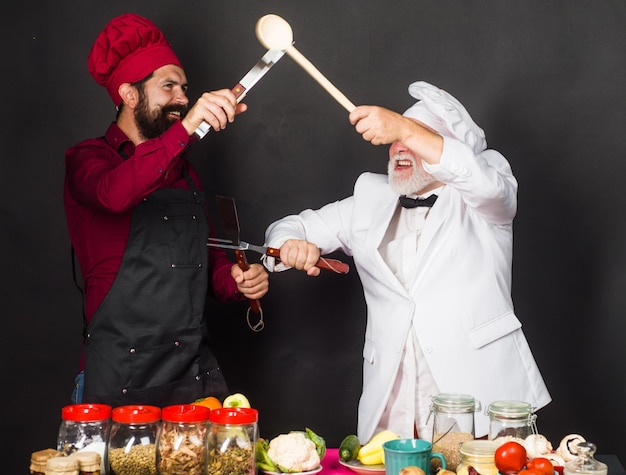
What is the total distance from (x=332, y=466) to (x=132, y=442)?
21.0 inches

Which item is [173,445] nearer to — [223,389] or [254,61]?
[223,389]

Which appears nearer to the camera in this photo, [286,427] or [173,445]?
[173,445]

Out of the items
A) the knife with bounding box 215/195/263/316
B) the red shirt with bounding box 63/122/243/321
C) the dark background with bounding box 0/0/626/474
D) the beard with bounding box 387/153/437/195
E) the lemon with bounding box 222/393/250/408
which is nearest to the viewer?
the lemon with bounding box 222/393/250/408

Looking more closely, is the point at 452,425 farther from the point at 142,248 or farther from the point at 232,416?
the point at 142,248

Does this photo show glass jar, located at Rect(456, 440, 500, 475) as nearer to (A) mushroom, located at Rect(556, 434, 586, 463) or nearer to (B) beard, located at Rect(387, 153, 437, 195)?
(A) mushroom, located at Rect(556, 434, 586, 463)

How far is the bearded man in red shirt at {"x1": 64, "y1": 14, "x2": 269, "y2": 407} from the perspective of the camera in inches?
114

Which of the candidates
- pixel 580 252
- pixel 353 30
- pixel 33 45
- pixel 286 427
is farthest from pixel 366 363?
pixel 33 45

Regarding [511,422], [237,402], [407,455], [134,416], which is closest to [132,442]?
[134,416]

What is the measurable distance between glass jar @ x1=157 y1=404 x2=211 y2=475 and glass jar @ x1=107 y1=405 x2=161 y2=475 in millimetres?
39

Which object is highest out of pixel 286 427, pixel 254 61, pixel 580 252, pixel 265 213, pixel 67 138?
pixel 254 61

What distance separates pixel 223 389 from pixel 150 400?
0.30m

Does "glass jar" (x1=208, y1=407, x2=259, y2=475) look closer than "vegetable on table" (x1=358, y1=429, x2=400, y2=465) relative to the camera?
Yes

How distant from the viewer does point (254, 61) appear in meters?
3.87

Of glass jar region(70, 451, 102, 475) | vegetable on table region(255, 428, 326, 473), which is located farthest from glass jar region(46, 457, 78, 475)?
vegetable on table region(255, 428, 326, 473)
